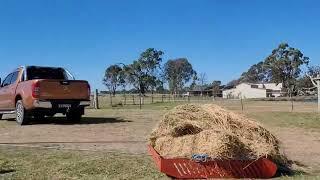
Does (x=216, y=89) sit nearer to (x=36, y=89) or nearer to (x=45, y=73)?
(x=45, y=73)

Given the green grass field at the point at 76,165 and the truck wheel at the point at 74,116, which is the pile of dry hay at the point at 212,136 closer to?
the green grass field at the point at 76,165

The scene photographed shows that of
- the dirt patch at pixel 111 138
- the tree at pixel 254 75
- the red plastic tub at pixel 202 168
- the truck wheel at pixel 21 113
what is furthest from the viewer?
the tree at pixel 254 75

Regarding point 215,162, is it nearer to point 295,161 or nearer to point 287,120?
point 295,161

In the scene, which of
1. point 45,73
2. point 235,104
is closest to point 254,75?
point 235,104

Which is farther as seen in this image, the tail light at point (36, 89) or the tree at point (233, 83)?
the tree at point (233, 83)

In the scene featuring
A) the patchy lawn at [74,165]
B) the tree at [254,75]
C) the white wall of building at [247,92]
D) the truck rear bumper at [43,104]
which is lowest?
the patchy lawn at [74,165]

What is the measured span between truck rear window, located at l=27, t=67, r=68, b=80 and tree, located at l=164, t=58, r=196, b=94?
3929 inches

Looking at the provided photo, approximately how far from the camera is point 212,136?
802 centimetres

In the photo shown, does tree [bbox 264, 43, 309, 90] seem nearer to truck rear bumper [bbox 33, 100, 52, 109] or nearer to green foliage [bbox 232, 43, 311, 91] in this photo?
green foliage [bbox 232, 43, 311, 91]

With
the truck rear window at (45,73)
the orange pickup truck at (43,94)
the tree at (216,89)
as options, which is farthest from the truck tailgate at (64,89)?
the tree at (216,89)

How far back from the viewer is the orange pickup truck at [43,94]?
16.5m

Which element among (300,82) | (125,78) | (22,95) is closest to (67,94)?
(22,95)

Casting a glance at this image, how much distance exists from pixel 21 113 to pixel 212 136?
10.4 m

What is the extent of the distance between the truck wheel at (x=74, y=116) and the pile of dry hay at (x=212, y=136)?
8.87m
